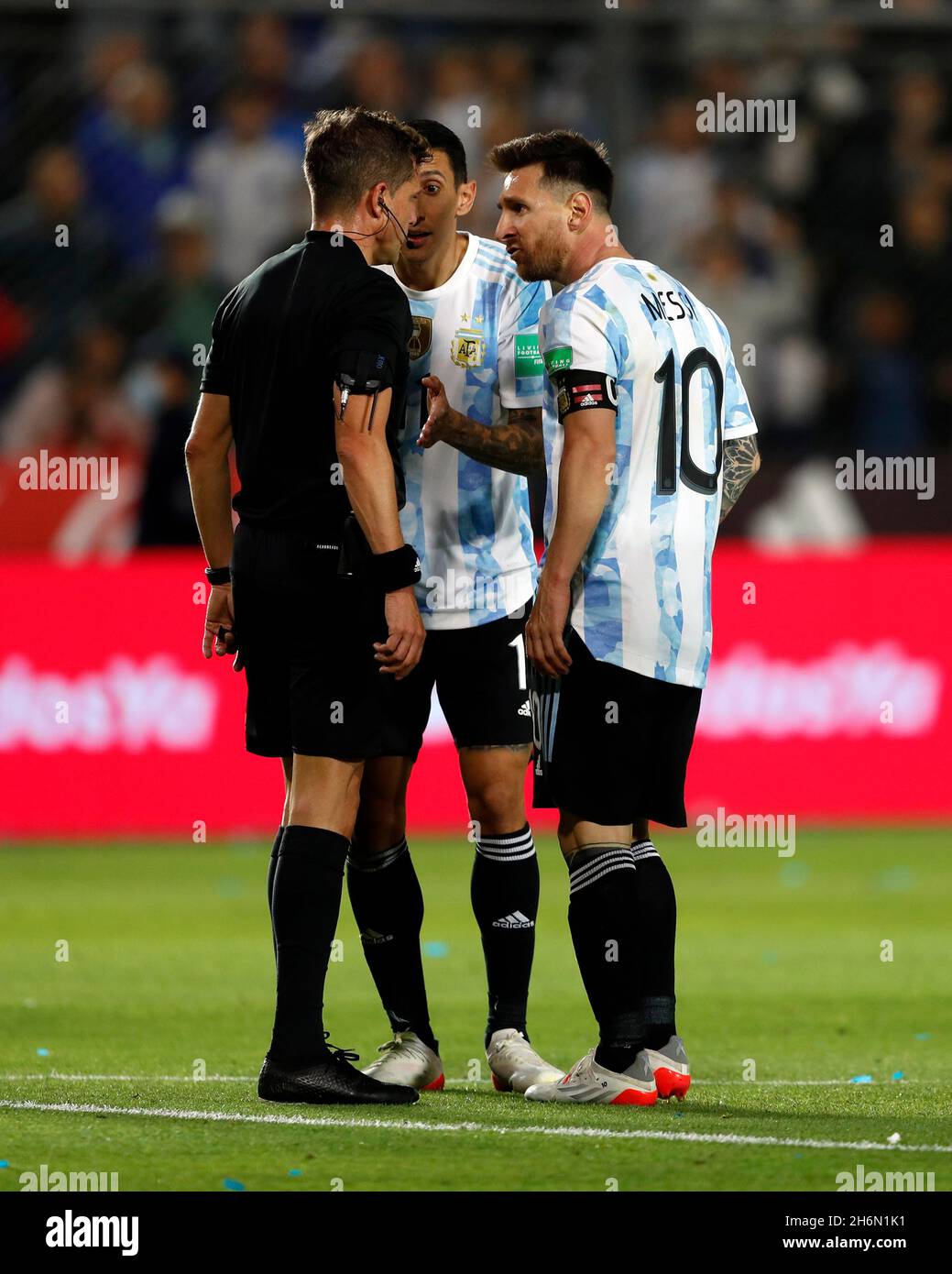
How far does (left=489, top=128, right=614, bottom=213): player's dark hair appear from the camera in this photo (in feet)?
18.3

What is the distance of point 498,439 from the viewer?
5844 millimetres

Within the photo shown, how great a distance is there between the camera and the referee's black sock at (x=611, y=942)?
543 cm

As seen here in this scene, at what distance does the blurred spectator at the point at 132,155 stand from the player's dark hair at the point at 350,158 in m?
8.78

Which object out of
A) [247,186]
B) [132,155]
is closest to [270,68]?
[247,186]

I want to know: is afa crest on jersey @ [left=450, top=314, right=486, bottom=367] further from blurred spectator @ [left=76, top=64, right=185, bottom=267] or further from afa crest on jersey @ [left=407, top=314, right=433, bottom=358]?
blurred spectator @ [left=76, top=64, right=185, bottom=267]

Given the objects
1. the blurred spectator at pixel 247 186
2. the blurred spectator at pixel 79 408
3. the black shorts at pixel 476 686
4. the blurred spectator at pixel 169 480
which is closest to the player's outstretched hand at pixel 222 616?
the black shorts at pixel 476 686

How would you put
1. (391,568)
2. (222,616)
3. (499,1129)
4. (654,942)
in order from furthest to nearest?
(222,616) → (654,942) → (391,568) → (499,1129)

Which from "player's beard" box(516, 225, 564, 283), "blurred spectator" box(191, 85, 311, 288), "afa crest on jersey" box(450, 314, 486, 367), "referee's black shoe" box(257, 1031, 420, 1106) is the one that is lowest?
"referee's black shoe" box(257, 1031, 420, 1106)

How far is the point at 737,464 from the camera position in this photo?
19.2ft

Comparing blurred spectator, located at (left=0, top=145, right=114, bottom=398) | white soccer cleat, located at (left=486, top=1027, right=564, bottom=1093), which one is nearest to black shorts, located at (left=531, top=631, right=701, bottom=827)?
white soccer cleat, located at (left=486, top=1027, right=564, bottom=1093)

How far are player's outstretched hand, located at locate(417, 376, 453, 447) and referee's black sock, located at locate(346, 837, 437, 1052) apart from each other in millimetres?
1149

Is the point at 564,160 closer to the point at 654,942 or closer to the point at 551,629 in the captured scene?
the point at 551,629

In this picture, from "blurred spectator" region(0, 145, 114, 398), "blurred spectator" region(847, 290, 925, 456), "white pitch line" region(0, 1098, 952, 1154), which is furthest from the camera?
"blurred spectator" region(847, 290, 925, 456)

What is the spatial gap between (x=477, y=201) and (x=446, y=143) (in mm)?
8222
